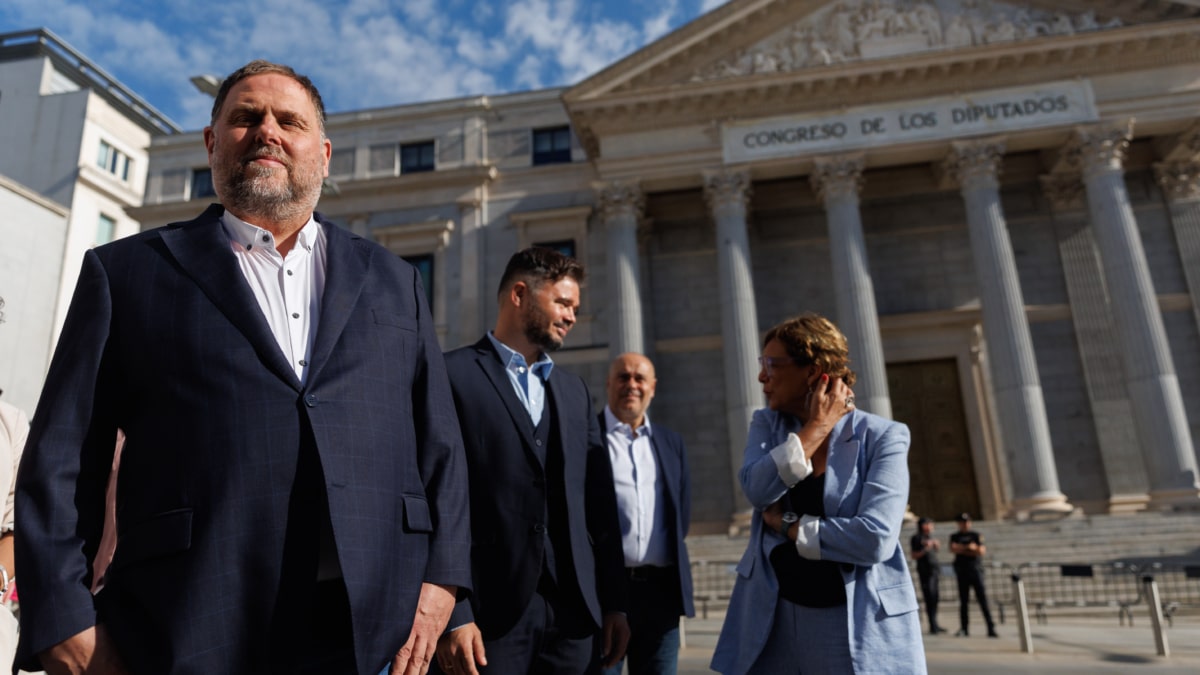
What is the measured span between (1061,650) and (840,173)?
15320 millimetres

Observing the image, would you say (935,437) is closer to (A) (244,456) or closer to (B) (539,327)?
(B) (539,327)

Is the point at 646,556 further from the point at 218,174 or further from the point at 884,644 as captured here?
the point at 218,174

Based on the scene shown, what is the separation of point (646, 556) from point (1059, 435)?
22.5 m

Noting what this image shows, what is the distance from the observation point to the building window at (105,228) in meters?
34.2

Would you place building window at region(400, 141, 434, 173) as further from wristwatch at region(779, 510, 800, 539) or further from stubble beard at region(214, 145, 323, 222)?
stubble beard at region(214, 145, 323, 222)

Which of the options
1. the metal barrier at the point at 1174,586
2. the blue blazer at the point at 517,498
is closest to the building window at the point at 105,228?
the blue blazer at the point at 517,498

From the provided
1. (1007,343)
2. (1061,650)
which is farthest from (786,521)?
(1007,343)

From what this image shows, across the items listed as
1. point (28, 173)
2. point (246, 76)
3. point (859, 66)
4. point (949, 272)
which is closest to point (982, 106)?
point (859, 66)

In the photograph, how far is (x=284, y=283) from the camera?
2.50 meters

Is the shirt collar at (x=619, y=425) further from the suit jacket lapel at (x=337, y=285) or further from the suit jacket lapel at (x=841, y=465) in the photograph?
the suit jacket lapel at (x=337, y=285)

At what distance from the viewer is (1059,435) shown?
2323 cm

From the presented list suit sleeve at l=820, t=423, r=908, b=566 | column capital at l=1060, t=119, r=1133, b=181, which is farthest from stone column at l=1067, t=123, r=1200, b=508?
suit sleeve at l=820, t=423, r=908, b=566

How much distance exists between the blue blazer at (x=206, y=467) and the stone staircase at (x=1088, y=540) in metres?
17.3

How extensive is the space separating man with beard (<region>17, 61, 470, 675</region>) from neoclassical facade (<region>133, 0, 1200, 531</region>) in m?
19.2
